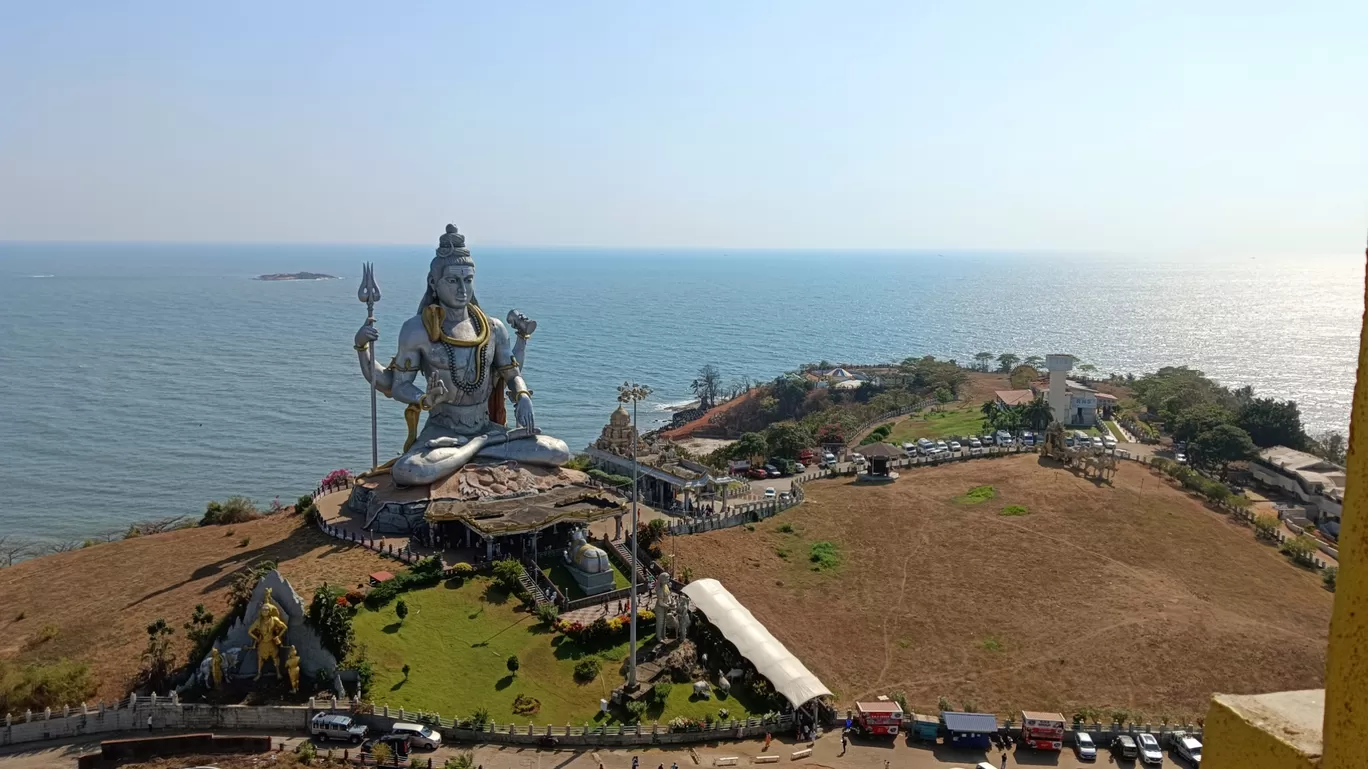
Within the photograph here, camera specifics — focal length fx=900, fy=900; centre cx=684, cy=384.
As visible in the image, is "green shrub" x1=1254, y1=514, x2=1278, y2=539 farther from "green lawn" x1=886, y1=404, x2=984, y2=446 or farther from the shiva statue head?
the shiva statue head

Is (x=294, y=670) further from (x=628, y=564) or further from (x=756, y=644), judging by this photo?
(x=756, y=644)

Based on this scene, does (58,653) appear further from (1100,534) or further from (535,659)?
(1100,534)

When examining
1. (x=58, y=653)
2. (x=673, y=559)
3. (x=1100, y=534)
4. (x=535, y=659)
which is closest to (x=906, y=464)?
(x=1100, y=534)

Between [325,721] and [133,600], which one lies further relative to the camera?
[133,600]

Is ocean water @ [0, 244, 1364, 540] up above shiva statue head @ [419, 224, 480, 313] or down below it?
below

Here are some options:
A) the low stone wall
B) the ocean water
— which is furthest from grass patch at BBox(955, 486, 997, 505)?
the ocean water

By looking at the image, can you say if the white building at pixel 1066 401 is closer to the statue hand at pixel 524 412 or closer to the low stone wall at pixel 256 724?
the statue hand at pixel 524 412

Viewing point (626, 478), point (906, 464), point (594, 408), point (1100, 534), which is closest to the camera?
point (1100, 534)
